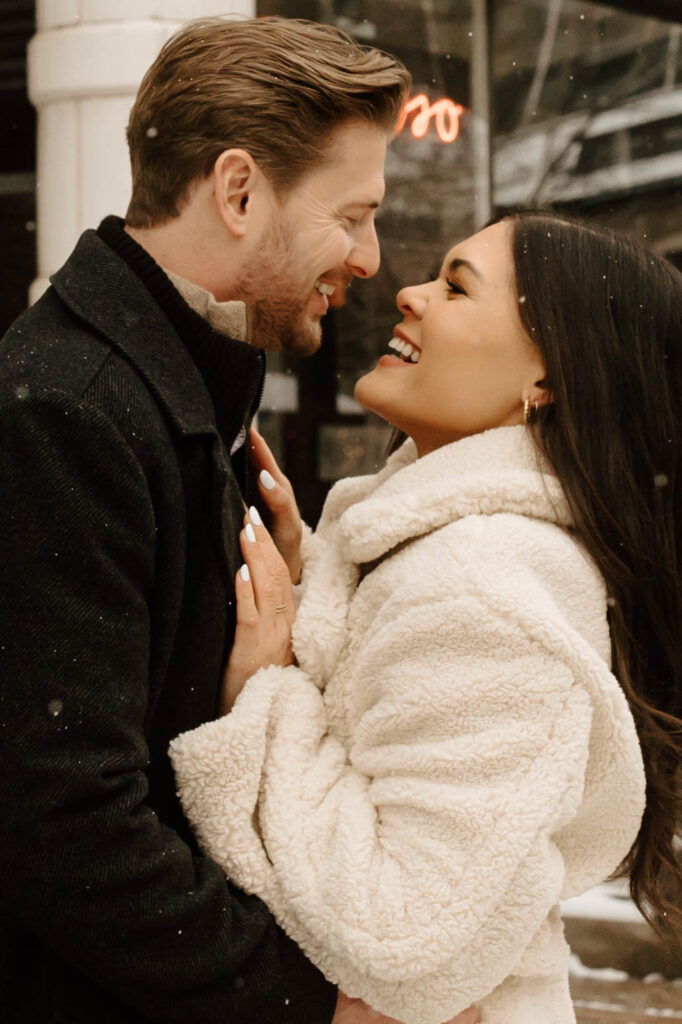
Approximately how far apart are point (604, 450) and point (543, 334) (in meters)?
0.24

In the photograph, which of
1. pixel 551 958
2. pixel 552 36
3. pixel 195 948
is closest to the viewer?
pixel 195 948

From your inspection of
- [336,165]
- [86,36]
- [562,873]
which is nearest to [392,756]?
[562,873]

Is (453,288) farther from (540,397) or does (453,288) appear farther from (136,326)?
(136,326)

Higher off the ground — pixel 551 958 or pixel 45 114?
pixel 45 114

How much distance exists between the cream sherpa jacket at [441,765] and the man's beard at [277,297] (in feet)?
1.59

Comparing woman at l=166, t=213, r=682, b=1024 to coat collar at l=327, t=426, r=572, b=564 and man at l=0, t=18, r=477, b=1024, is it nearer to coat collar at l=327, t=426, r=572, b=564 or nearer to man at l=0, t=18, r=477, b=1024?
coat collar at l=327, t=426, r=572, b=564

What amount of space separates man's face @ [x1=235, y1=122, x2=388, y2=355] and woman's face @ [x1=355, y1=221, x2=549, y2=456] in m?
0.18

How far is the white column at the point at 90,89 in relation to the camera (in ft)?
11.8

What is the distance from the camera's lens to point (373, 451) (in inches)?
194

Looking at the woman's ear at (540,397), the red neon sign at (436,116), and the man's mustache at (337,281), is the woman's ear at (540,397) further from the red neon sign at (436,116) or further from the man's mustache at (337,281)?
the red neon sign at (436,116)

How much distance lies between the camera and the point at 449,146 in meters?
4.98

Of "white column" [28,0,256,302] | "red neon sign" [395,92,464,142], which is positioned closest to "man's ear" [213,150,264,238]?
"white column" [28,0,256,302]

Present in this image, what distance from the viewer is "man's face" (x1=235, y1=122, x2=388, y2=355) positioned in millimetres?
2217

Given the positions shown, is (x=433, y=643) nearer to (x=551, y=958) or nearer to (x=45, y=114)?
(x=551, y=958)
